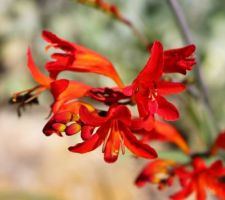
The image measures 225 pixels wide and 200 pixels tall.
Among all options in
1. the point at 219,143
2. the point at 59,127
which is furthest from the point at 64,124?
the point at 219,143

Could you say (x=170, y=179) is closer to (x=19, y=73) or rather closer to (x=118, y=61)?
(x=118, y=61)

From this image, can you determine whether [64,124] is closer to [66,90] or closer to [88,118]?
[88,118]

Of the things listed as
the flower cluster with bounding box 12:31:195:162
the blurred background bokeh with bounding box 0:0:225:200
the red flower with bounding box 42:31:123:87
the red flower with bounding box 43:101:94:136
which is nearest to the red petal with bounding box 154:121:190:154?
the red flower with bounding box 42:31:123:87

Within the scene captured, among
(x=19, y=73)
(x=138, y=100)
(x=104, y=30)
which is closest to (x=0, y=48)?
(x=19, y=73)

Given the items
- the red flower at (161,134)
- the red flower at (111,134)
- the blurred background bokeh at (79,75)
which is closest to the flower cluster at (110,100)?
the red flower at (111,134)

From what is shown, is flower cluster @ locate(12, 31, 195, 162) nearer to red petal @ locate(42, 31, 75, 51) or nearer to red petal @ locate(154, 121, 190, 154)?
red petal @ locate(42, 31, 75, 51)

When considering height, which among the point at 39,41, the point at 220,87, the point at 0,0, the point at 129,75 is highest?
the point at 0,0
